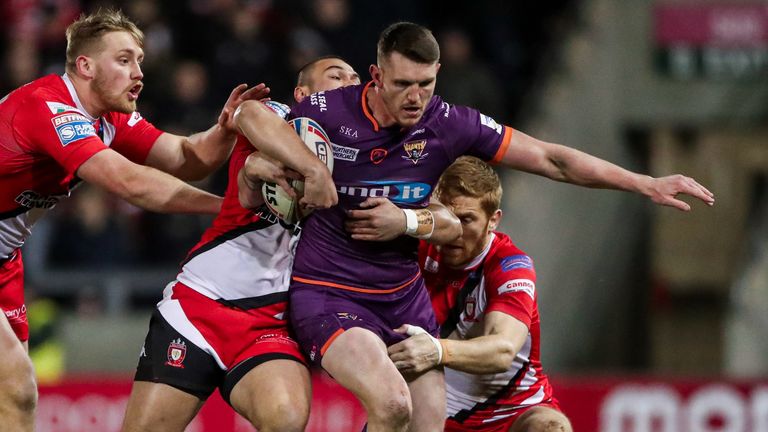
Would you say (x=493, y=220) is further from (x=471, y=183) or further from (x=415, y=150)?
(x=415, y=150)

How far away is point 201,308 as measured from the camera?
19.7 ft

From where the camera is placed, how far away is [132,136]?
658 centimetres

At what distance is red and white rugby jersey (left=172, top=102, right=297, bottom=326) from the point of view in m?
6.00

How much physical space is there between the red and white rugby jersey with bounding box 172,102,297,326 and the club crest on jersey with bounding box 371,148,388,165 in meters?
0.51

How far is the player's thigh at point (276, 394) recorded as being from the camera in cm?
560

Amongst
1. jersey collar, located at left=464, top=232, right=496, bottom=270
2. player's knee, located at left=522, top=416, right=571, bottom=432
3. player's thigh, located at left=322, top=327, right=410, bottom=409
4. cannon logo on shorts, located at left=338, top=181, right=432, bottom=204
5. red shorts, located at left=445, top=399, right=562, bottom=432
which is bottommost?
red shorts, located at left=445, top=399, right=562, bottom=432

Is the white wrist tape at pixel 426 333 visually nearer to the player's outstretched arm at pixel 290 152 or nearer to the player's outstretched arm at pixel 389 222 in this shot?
the player's outstretched arm at pixel 389 222

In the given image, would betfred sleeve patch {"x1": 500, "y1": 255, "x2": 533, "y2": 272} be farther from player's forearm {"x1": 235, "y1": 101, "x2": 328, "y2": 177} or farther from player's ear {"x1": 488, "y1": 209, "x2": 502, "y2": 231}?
player's forearm {"x1": 235, "y1": 101, "x2": 328, "y2": 177}

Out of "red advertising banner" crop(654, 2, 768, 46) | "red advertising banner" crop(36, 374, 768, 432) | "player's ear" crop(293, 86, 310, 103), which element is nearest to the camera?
"player's ear" crop(293, 86, 310, 103)

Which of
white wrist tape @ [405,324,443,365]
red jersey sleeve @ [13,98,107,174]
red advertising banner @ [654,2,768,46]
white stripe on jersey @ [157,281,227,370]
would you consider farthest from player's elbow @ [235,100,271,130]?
red advertising banner @ [654,2,768,46]

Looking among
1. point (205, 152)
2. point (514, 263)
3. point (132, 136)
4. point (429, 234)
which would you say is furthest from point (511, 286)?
point (132, 136)

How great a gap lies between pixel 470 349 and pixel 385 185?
0.85m

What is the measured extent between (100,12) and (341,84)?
1.25 m

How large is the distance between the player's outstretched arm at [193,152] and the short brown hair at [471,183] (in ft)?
3.50
